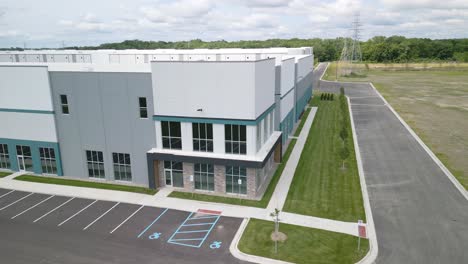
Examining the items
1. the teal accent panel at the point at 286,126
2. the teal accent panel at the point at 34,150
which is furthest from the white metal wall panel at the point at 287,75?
the teal accent panel at the point at 34,150

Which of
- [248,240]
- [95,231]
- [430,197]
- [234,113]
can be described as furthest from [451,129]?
[95,231]

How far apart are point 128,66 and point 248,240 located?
17231mm

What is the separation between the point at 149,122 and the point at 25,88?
1261cm

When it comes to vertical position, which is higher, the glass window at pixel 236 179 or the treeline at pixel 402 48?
the treeline at pixel 402 48

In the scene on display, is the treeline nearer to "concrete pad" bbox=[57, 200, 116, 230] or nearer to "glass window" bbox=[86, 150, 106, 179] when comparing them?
"glass window" bbox=[86, 150, 106, 179]

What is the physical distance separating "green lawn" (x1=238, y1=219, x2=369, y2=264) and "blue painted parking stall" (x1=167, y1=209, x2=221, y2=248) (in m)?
2.33

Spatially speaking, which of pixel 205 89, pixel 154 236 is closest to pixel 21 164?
pixel 154 236

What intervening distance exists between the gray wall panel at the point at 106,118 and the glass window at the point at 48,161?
1.81 meters

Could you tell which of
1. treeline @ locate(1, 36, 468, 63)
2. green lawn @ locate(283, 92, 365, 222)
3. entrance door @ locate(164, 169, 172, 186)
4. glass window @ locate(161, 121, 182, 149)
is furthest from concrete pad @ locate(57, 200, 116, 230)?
treeline @ locate(1, 36, 468, 63)

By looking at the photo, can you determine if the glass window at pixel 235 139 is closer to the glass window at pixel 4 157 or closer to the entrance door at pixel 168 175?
the entrance door at pixel 168 175

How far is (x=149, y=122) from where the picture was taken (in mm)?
27734

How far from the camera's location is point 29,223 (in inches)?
910

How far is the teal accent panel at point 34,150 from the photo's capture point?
30922 millimetres

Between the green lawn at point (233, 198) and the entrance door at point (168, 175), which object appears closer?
the green lawn at point (233, 198)
